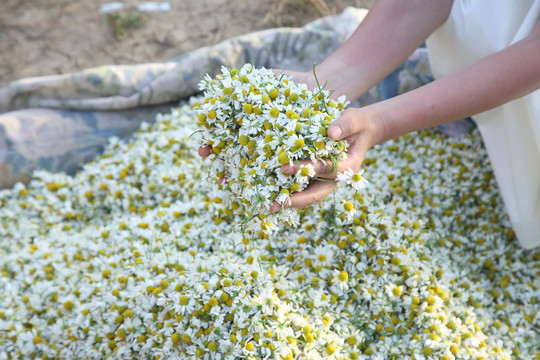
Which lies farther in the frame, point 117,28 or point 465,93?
point 117,28

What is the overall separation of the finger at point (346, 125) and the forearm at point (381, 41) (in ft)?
1.62

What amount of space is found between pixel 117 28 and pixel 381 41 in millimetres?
2524

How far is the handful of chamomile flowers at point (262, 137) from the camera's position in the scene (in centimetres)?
137

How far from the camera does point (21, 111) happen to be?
8.91 feet

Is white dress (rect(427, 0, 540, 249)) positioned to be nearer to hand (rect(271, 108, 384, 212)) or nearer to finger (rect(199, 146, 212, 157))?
hand (rect(271, 108, 384, 212))

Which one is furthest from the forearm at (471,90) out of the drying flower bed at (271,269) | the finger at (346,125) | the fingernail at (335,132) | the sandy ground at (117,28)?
the sandy ground at (117,28)

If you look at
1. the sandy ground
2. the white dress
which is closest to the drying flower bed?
the white dress

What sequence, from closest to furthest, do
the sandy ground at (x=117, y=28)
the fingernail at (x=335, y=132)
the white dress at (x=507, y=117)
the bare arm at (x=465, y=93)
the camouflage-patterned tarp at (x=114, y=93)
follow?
the fingernail at (x=335, y=132) → the bare arm at (x=465, y=93) → the white dress at (x=507, y=117) → the camouflage-patterned tarp at (x=114, y=93) → the sandy ground at (x=117, y=28)

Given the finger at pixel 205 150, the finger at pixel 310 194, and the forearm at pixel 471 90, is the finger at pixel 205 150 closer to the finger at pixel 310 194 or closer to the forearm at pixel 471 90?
the finger at pixel 310 194

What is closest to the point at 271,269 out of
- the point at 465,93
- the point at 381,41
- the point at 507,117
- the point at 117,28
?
the point at 465,93

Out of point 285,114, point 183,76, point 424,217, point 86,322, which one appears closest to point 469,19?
point 424,217

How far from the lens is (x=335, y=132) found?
133cm

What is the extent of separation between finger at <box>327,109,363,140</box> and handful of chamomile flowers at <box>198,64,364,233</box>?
0.03 metres

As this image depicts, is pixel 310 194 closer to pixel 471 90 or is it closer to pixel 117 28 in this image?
pixel 471 90
